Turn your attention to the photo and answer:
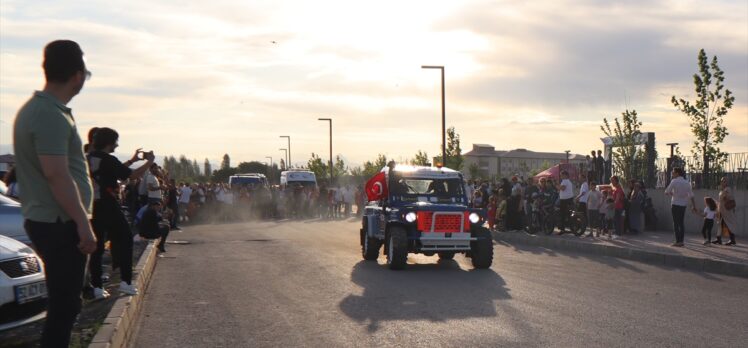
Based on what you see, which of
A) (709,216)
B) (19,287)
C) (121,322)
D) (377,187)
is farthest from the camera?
(709,216)

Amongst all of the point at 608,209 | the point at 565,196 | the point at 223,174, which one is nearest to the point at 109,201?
the point at 565,196

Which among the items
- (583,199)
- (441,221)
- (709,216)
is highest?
(583,199)

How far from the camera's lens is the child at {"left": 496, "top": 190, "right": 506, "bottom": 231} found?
77.4 ft

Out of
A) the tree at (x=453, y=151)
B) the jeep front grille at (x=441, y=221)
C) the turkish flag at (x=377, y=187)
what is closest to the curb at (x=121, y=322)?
the jeep front grille at (x=441, y=221)

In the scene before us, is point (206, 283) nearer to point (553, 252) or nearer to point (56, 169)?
point (56, 169)

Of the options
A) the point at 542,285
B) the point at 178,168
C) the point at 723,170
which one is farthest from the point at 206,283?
the point at 178,168

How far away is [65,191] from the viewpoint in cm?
420

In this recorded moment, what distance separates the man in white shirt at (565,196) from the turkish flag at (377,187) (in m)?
7.17

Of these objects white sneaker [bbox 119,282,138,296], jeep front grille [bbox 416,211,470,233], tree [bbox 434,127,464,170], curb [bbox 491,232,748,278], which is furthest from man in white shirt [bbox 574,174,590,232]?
tree [bbox 434,127,464,170]

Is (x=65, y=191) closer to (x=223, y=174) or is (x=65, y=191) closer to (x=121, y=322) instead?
(x=121, y=322)

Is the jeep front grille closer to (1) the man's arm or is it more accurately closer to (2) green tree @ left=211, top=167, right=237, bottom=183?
(1) the man's arm

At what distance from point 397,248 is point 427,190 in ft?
7.96

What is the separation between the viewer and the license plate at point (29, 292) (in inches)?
256

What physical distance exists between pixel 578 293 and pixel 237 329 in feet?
15.6
